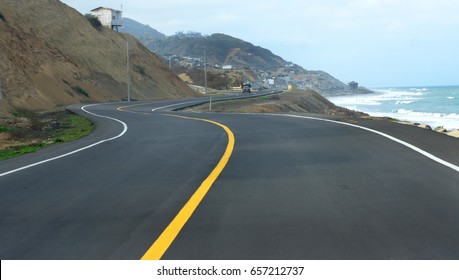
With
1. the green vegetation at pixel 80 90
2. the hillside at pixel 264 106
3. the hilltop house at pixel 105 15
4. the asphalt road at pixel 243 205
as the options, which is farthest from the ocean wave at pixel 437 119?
the hilltop house at pixel 105 15

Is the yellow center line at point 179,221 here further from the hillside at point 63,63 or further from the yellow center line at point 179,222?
the hillside at point 63,63

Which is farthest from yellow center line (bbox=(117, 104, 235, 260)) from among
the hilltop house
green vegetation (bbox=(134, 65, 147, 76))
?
the hilltop house

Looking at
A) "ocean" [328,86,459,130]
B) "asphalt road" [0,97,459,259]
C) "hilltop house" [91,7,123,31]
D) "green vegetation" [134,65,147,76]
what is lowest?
"ocean" [328,86,459,130]

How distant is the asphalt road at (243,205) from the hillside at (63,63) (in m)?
36.6

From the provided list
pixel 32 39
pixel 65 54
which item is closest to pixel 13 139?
pixel 32 39

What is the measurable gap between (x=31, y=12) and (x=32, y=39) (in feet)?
33.6

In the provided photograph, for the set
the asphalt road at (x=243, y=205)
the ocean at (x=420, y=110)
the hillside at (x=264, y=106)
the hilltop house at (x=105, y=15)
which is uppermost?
the hilltop house at (x=105, y=15)

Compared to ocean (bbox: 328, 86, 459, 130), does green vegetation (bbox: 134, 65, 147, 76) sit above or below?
above

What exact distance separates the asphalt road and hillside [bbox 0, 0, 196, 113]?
120 ft

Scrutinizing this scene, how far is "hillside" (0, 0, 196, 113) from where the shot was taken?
53.2 m

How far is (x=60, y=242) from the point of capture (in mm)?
5172

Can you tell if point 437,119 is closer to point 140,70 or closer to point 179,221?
point 140,70

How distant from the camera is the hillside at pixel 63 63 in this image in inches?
2096

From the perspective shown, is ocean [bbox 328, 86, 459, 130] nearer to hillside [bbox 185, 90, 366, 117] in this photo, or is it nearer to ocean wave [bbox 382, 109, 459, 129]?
ocean wave [bbox 382, 109, 459, 129]
